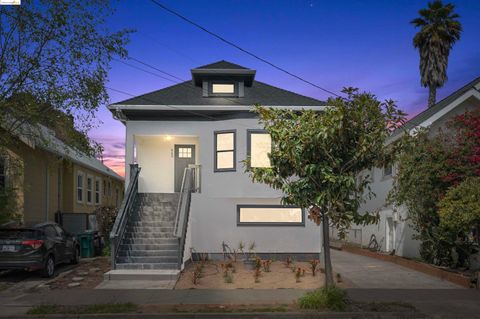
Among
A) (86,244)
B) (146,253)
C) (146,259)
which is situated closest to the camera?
(146,259)

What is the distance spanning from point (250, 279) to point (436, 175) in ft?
21.2

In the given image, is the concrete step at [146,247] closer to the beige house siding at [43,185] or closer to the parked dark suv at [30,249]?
the parked dark suv at [30,249]

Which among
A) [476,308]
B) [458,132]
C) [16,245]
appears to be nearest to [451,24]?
[458,132]

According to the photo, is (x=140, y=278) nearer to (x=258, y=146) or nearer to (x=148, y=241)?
(x=148, y=241)

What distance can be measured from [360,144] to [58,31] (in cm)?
793

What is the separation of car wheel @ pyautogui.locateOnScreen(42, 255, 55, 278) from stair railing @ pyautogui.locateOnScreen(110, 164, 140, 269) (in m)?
1.81

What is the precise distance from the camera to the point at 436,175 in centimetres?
1545

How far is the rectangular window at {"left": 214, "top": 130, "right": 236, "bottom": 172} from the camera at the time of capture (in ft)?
60.0

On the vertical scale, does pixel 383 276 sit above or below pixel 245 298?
below

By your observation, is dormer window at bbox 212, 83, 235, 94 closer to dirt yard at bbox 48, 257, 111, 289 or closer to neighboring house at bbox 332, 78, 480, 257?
neighboring house at bbox 332, 78, 480, 257

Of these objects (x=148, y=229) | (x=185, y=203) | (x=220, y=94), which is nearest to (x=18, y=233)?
(x=148, y=229)

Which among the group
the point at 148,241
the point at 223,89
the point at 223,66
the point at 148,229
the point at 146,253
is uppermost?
the point at 223,66

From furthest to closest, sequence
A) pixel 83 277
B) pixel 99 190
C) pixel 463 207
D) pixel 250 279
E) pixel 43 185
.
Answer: pixel 99 190
pixel 43 185
pixel 83 277
pixel 250 279
pixel 463 207

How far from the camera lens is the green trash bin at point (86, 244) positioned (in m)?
19.7
